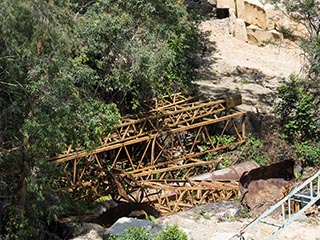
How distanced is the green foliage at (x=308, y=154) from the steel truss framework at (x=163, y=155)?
1752mm

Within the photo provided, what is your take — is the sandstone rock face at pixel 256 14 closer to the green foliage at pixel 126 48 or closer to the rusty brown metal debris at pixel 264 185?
the green foliage at pixel 126 48

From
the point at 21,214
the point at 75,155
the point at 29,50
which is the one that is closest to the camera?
the point at 29,50

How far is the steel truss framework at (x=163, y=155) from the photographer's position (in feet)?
43.4

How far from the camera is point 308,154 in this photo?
54.1 feet

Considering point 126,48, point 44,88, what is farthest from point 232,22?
point 44,88

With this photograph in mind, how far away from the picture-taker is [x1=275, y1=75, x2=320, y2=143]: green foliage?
1708cm

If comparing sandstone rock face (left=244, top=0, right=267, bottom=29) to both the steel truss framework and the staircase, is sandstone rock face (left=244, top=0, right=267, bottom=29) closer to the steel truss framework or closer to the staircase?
the steel truss framework

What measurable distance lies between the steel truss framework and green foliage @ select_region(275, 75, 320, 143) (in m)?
1.57

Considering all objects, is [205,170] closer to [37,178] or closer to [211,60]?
[37,178]

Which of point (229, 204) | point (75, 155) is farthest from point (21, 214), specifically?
point (229, 204)

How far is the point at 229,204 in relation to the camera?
13.3 metres

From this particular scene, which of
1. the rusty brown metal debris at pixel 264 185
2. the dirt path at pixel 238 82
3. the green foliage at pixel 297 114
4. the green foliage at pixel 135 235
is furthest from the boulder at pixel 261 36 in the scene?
the green foliage at pixel 135 235

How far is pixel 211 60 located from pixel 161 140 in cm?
1006

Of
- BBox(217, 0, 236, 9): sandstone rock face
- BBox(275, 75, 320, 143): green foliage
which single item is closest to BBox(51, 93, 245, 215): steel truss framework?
BBox(275, 75, 320, 143): green foliage
